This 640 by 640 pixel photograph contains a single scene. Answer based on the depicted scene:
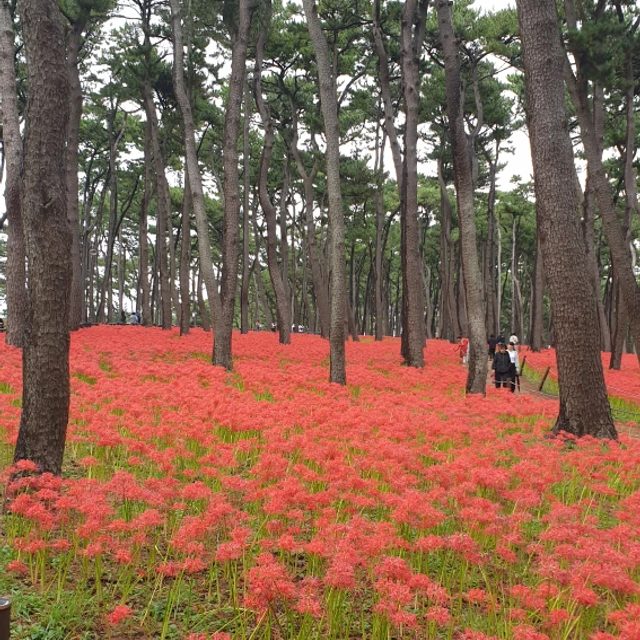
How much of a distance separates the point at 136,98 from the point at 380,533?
83.2 ft

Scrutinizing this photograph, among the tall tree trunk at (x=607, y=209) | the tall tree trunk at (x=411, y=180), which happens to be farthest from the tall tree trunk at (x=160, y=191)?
the tall tree trunk at (x=607, y=209)

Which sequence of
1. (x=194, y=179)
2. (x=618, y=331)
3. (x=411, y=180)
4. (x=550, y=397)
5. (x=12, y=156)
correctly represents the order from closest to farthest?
1. (x=12, y=156)
2. (x=194, y=179)
3. (x=550, y=397)
4. (x=411, y=180)
5. (x=618, y=331)

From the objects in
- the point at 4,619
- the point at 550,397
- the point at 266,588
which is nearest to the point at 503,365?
the point at 550,397

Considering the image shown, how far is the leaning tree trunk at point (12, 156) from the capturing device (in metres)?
14.2

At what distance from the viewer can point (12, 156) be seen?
562 inches

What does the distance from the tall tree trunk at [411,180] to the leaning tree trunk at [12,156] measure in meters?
10.4

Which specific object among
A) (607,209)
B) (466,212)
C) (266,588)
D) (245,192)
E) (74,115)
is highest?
(74,115)

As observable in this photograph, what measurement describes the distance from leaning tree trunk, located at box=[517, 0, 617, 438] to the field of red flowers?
0.80m

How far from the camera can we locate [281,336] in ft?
77.7

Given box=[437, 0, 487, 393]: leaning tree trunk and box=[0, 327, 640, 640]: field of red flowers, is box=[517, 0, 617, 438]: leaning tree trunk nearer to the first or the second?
box=[0, 327, 640, 640]: field of red flowers

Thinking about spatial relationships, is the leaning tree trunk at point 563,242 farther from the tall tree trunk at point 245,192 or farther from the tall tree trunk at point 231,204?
the tall tree trunk at point 245,192

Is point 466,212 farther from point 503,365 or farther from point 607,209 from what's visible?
point 503,365

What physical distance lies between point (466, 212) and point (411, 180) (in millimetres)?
4637

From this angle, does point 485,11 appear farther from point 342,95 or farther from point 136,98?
point 136,98
